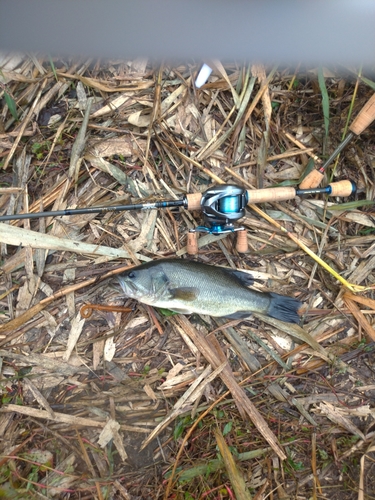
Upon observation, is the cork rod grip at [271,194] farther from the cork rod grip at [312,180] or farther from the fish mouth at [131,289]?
the fish mouth at [131,289]

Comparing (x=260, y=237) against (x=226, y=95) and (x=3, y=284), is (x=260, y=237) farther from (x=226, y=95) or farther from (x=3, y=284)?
(x=3, y=284)

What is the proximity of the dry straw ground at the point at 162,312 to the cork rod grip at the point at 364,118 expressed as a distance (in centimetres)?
12

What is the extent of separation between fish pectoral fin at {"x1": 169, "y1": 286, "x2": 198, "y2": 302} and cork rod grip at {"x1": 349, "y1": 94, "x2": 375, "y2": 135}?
6.82ft

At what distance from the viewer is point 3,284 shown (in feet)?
11.6

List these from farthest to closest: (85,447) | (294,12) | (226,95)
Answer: (226,95), (85,447), (294,12)

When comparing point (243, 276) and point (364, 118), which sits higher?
point (364, 118)

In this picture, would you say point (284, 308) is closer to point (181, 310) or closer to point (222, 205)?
point (181, 310)

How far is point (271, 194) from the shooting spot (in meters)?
3.36

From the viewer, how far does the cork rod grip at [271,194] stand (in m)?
3.35

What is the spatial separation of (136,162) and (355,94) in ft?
7.07

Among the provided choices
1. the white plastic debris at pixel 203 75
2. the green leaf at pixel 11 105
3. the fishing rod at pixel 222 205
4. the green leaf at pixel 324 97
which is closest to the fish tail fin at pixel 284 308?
the fishing rod at pixel 222 205

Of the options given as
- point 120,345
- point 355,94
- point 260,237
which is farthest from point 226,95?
point 120,345

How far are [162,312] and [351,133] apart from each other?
2427 millimetres

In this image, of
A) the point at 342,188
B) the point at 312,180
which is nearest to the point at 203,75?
the point at 312,180
